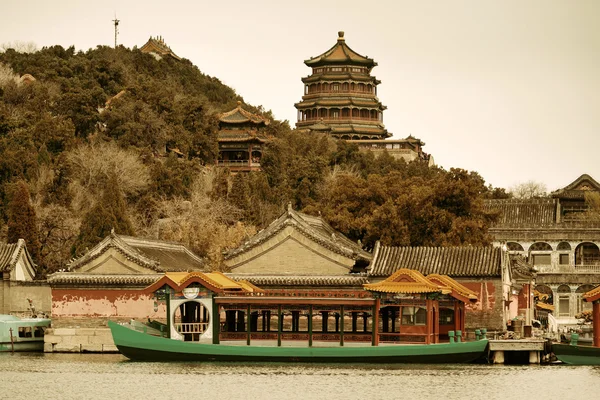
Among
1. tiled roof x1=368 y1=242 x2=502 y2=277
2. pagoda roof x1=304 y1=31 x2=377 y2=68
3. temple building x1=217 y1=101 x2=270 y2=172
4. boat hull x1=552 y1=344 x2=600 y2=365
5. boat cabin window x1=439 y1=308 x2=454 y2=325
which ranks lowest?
boat hull x1=552 y1=344 x2=600 y2=365

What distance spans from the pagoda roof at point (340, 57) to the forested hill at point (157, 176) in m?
6.03

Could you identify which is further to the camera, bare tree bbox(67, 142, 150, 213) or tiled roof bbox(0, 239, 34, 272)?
bare tree bbox(67, 142, 150, 213)

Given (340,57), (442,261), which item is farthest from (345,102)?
(442,261)

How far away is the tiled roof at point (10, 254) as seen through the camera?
174 feet

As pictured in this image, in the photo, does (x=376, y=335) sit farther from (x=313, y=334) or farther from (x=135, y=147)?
(x=135, y=147)

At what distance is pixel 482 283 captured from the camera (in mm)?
47000

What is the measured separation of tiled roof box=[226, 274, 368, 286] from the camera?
4878 cm

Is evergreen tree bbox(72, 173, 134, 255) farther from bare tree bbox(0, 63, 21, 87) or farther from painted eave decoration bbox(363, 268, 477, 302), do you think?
bare tree bbox(0, 63, 21, 87)

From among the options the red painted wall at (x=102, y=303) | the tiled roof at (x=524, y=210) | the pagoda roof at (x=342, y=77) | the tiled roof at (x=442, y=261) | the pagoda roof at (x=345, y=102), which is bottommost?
the red painted wall at (x=102, y=303)

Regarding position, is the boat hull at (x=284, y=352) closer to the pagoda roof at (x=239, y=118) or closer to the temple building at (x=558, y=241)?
the temple building at (x=558, y=241)

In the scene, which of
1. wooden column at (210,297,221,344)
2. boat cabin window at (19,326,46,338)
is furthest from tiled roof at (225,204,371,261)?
boat cabin window at (19,326,46,338)

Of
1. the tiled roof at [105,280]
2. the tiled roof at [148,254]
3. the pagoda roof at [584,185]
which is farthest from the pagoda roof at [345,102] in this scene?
the tiled roof at [105,280]

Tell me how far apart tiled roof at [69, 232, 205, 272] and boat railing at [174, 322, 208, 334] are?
534cm

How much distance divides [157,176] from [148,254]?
72.8 feet
